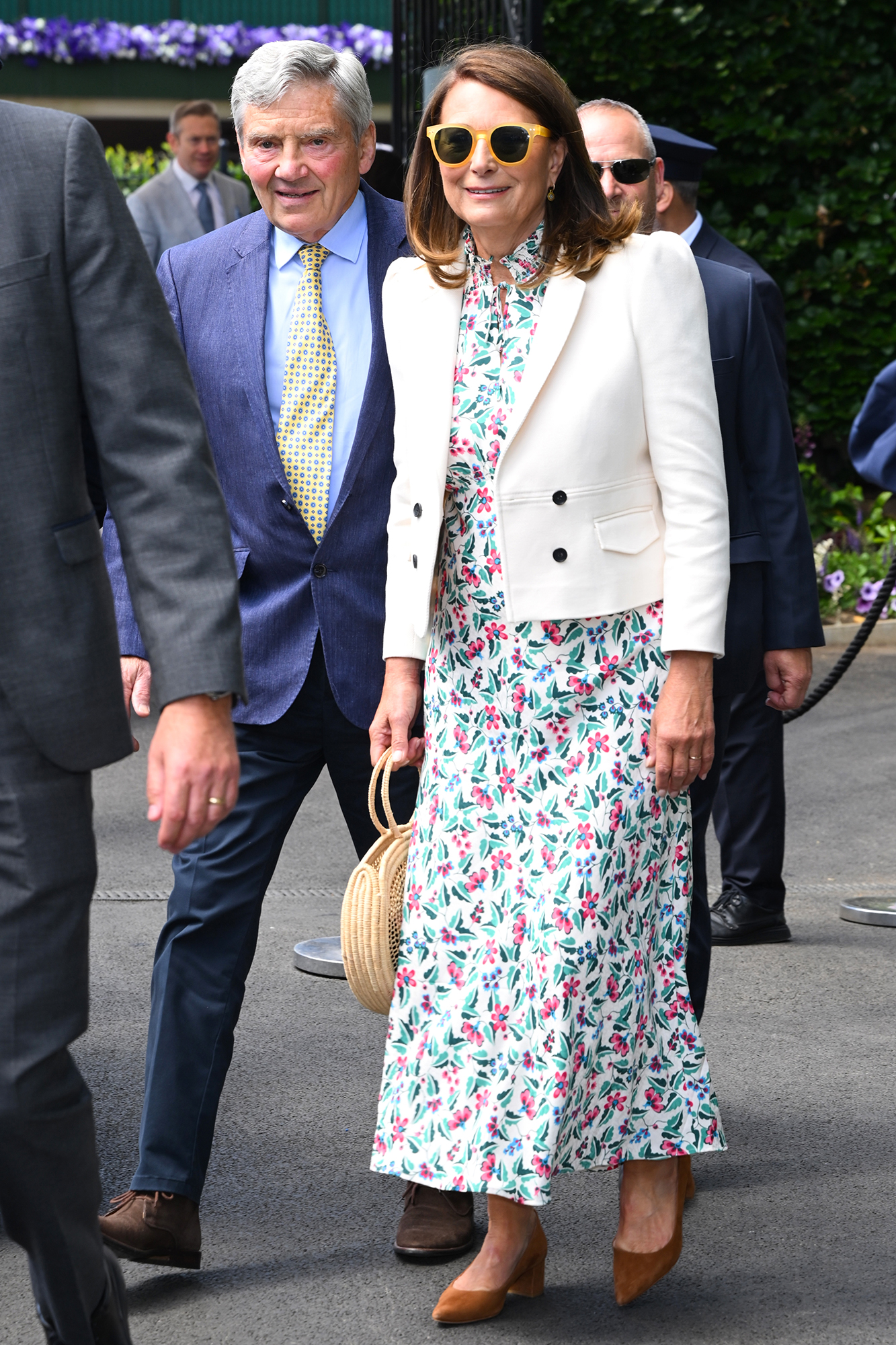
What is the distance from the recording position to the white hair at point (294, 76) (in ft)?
10.6

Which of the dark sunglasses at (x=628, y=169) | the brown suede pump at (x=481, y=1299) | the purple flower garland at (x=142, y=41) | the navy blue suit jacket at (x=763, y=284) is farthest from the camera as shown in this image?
the purple flower garland at (x=142, y=41)

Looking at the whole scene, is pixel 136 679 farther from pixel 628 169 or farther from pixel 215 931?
pixel 628 169

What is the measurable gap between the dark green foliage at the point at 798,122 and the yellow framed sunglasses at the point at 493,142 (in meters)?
9.03

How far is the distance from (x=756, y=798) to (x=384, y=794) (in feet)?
7.72

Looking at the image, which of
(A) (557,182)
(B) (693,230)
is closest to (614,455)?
(A) (557,182)

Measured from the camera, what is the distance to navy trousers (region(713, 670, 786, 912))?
5219mm

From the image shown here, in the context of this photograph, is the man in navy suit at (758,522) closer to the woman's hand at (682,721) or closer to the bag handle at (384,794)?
the woman's hand at (682,721)

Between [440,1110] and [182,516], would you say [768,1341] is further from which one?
[182,516]

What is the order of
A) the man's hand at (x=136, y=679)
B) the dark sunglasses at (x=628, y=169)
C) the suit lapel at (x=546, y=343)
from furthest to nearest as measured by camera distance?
the dark sunglasses at (x=628, y=169) < the man's hand at (x=136, y=679) < the suit lapel at (x=546, y=343)

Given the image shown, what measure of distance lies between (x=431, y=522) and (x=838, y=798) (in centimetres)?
434

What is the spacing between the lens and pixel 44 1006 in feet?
7.14

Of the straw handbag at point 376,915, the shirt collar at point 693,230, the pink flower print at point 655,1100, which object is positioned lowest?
the pink flower print at point 655,1100

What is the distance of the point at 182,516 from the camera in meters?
2.21

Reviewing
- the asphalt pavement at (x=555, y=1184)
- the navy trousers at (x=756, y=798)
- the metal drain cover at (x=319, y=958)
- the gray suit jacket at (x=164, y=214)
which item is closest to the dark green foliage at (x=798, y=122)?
the gray suit jacket at (x=164, y=214)
